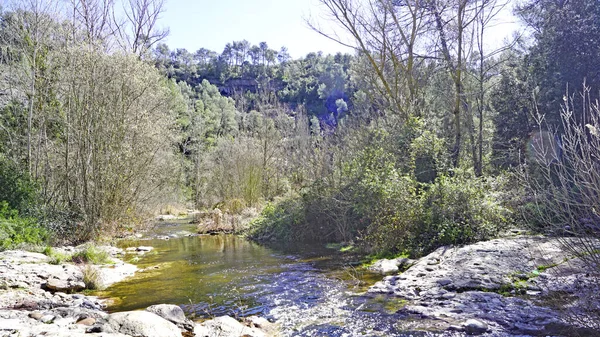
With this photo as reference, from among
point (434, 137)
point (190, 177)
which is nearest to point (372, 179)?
point (434, 137)

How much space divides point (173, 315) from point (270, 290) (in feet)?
8.88

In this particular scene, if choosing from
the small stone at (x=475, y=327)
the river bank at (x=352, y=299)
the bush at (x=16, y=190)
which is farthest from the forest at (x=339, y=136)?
the small stone at (x=475, y=327)

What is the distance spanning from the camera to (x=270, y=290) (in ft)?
28.2

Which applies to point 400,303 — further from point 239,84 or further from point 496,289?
point 239,84

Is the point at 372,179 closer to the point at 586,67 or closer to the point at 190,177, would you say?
the point at 586,67

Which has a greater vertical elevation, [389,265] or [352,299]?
[389,265]

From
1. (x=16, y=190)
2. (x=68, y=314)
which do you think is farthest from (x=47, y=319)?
(x=16, y=190)

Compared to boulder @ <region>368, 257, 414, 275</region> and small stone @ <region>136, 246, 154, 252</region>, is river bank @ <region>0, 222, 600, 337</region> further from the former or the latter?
small stone @ <region>136, 246, 154, 252</region>

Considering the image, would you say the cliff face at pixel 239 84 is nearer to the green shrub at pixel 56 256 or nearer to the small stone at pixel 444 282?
the green shrub at pixel 56 256

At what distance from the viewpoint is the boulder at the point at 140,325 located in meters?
5.24

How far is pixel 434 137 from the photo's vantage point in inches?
508

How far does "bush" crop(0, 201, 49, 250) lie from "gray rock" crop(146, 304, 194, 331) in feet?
19.9

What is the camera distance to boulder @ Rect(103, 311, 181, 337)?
524 cm

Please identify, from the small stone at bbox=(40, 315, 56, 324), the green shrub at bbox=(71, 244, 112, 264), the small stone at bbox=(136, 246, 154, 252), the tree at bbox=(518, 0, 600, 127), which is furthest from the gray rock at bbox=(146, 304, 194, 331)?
the tree at bbox=(518, 0, 600, 127)
